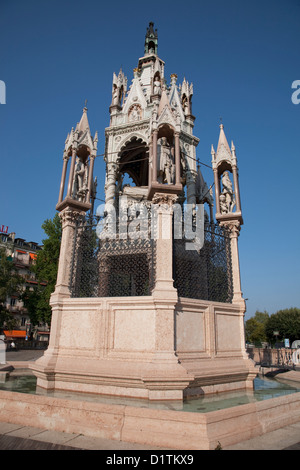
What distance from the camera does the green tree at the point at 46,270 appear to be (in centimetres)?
2972

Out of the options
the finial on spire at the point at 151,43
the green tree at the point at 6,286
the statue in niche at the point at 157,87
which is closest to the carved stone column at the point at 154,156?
the statue in niche at the point at 157,87

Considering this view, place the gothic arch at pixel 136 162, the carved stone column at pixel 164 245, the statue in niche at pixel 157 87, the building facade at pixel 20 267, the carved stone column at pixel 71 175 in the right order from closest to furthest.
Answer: the carved stone column at pixel 164 245 < the carved stone column at pixel 71 175 < the gothic arch at pixel 136 162 < the statue in niche at pixel 157 87 < the building facade at pixel 20 267

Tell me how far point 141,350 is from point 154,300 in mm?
1231

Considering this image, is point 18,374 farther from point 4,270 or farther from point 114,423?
point 4,270

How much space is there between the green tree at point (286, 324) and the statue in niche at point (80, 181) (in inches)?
2084

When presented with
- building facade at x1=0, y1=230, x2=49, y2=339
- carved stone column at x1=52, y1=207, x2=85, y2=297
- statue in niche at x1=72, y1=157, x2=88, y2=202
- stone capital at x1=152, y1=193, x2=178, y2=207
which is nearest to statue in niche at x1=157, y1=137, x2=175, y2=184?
stone capital at x1=152, y1=193, x2=178, y2=207

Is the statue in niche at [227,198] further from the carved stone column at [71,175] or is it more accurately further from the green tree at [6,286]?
the green tree at [6,286]

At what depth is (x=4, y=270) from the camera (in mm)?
37062

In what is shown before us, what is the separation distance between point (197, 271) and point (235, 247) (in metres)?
1.84

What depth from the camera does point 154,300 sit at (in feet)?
24.3

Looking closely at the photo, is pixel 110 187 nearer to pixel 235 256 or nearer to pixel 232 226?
pixel 232 226

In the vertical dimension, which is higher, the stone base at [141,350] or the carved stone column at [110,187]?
the carved stone column at [110,187]

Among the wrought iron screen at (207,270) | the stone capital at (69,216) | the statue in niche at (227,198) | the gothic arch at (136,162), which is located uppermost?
the gothic arch at (136,162)

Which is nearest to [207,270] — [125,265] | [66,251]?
[125,265]
